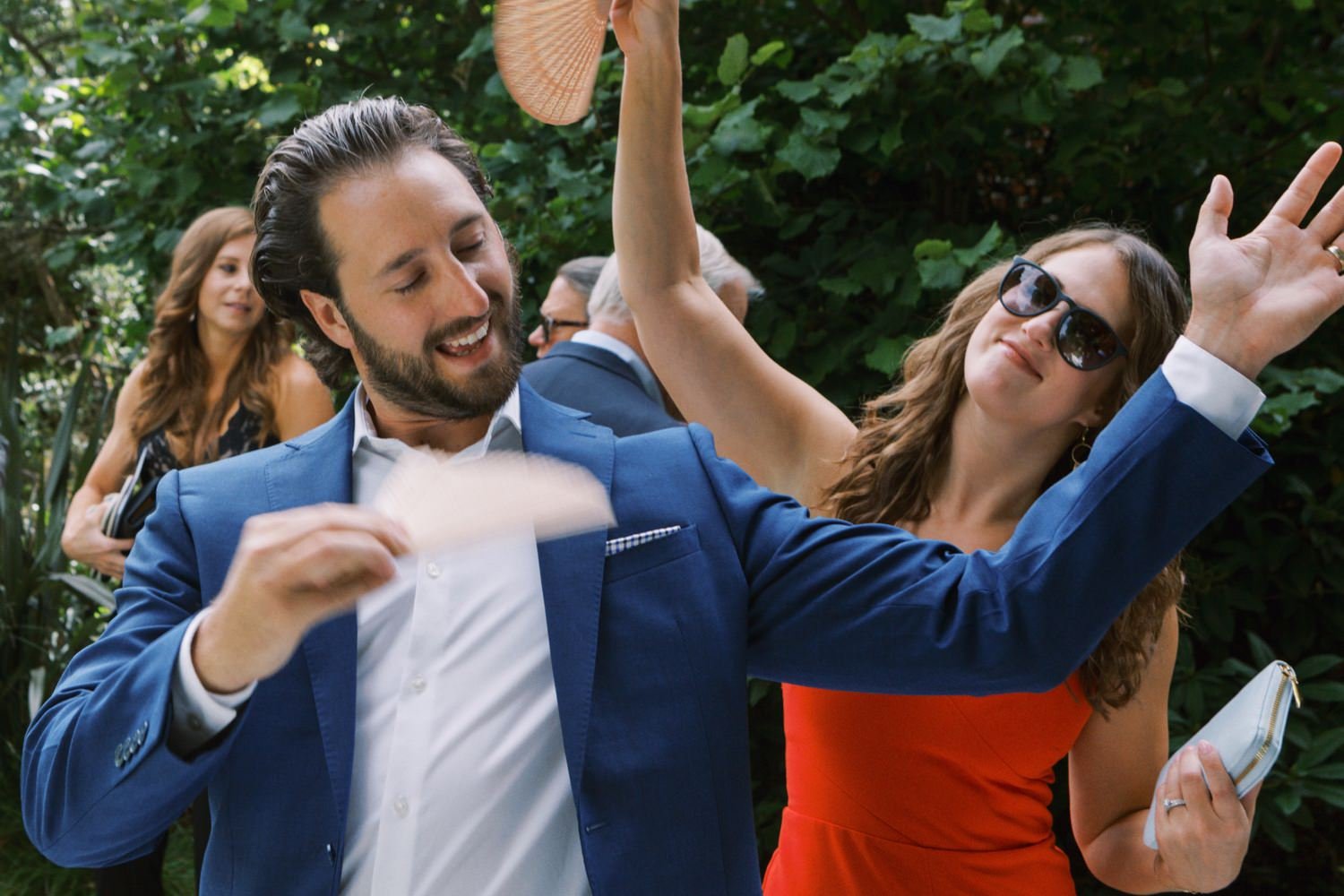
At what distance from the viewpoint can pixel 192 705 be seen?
3.92 ft

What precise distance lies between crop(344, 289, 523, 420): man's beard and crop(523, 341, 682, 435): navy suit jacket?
4.91 feet

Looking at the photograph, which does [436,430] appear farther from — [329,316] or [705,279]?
[705,279]

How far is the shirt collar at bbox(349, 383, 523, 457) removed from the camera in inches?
59.5

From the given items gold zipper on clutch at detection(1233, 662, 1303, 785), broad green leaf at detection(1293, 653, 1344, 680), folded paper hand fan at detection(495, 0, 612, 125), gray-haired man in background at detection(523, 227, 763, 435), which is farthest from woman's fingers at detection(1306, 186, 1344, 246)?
broad green leaf at detection(1293, 653, 1344, 680)

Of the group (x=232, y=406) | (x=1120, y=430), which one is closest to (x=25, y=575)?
(x=232, y=406)

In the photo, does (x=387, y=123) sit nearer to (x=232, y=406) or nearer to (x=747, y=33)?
(x=232, y=406)

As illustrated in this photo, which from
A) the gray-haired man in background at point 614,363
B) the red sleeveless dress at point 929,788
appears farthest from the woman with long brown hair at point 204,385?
the red sleeveless dress at point 929,788

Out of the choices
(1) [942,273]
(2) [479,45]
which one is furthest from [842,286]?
(2) [479,45]

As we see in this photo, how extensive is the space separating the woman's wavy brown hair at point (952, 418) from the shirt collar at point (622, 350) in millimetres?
1183

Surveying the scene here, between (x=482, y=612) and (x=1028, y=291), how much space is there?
98cm

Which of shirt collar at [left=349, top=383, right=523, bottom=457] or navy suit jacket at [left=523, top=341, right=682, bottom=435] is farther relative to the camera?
navy suit jacket at [left=523, top=341, right=682, bottom=435]

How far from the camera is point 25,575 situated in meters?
4.80

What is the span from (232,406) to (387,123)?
7.72 ft

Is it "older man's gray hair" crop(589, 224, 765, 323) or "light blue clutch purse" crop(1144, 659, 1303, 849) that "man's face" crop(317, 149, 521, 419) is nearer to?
"light blue clutch purse" crop(1144, 659, 1303, 849)
